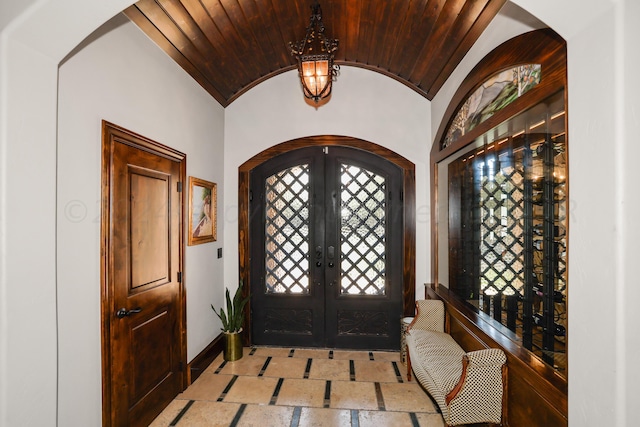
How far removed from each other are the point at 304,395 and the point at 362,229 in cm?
182

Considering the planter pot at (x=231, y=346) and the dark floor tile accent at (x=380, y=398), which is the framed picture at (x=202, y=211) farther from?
the dark floor tile accent at (x=380, y=398)

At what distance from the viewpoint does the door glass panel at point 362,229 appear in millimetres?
3854

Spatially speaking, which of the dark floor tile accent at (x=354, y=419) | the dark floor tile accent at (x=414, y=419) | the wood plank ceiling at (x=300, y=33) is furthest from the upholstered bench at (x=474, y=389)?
the wood plank ceiling at (x=300, y=33)

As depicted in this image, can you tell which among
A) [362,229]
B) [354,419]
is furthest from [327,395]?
[362,229]

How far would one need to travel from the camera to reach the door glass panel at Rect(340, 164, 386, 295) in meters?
3.85

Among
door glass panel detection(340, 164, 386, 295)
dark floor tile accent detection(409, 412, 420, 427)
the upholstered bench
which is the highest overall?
door glass panel detection(340, 164, 386, 295)

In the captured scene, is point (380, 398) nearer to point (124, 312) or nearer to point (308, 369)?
point (308, 369)

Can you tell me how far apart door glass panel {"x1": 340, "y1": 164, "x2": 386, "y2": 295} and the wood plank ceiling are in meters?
1.23

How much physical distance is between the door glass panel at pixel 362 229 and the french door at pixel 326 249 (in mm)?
12

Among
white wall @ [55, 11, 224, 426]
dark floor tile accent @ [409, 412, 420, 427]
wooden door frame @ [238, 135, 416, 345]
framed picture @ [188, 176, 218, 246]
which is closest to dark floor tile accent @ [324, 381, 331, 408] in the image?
dark floor tile accent @ [409, 412, 420, 427]

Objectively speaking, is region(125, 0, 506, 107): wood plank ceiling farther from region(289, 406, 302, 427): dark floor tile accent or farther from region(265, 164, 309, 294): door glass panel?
region(289, 406, 302, 427): dark floor tile accent
